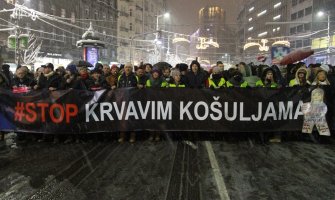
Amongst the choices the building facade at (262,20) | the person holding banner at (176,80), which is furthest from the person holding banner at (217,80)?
the building facade at (262,20)

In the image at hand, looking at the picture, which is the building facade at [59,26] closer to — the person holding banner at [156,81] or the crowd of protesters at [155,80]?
the crowd of protesters at [155,80]

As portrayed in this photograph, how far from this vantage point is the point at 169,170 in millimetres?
6086

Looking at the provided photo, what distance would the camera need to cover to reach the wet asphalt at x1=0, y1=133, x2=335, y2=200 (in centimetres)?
502

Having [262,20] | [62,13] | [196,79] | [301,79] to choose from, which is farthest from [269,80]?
[262,20]

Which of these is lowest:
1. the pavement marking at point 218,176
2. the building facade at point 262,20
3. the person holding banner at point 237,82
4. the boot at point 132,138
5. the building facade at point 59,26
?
the pavement marking at point 218,176

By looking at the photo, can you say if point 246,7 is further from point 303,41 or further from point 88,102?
point 88,102

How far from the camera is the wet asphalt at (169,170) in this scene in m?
5.02

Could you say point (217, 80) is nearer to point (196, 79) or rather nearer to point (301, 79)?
point (196, 79)

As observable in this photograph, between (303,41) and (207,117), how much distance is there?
69.3m

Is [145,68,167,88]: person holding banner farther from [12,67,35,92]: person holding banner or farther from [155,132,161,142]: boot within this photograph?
[12,67,35,92]: person holding banner

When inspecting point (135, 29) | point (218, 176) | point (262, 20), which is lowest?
point (218, 176)

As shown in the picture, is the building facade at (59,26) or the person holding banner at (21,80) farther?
the building facade at (59,26)

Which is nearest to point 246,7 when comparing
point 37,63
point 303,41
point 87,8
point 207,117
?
point 303,41

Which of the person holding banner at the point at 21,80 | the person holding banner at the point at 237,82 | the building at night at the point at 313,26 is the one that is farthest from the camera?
the building at night at the point at 313,26
